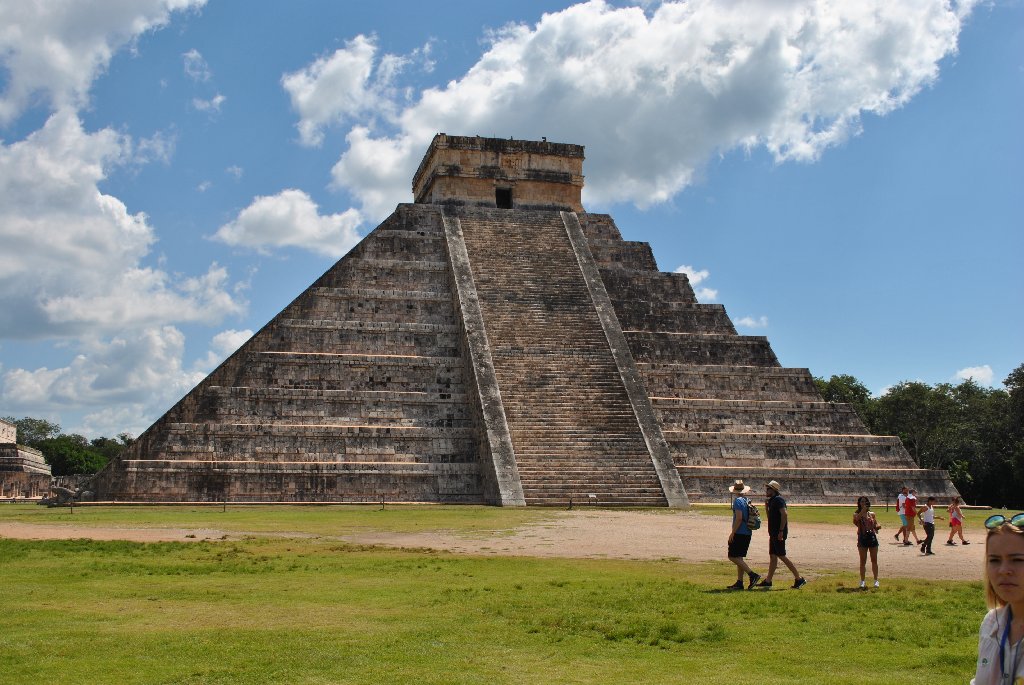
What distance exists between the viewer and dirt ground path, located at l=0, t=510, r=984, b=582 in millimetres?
11633

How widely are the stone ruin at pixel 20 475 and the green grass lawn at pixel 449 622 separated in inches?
996

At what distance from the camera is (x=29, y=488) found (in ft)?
113

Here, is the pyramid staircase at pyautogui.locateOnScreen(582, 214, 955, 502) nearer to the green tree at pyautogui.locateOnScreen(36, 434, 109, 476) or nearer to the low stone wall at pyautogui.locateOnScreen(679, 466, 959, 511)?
the low stone wall at pyautogui.locateOnScreen(679, 466, 959, 511)

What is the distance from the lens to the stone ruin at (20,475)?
34094 mm

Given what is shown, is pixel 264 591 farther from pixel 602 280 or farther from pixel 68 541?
pixel 602 280

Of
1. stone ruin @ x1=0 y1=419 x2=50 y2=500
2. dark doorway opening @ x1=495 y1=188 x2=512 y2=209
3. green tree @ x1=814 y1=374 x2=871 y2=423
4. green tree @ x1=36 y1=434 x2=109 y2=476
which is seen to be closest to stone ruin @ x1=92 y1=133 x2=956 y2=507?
dark doorway opening @ x1=495 y1=188 x2=512 y2=209

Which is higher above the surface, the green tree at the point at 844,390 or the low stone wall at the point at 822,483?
the green tree at the point at 844,390

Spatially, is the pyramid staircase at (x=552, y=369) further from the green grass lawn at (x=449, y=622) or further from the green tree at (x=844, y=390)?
the green tree at (x=844, y=390)

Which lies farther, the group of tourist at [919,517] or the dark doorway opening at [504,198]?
the dark doorway opening at [504,198]

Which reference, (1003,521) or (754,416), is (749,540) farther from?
(754,416)

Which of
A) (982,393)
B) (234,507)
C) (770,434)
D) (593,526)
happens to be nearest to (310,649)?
(593,526)

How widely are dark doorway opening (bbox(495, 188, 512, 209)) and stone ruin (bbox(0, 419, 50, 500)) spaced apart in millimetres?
18780

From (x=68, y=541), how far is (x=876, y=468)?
19735 millimetres

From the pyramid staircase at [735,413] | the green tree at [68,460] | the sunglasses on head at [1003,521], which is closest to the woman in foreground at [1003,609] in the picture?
the sunglasses on head at [1003,521]
